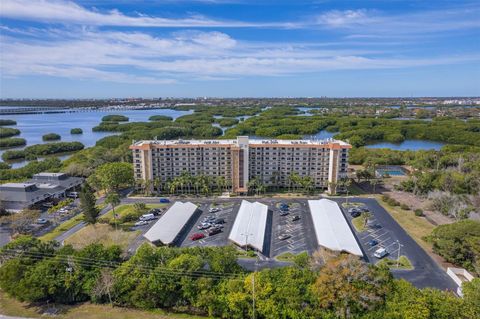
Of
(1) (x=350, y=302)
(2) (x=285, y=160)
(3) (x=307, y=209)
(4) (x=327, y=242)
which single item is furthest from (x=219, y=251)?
(2) (x=285, y=160)

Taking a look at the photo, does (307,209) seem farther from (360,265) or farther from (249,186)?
(360,265)

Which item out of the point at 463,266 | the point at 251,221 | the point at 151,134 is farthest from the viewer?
the point at 151,134

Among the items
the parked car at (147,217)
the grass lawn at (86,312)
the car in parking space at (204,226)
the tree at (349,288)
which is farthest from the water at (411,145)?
the grass lawn at (86,312)

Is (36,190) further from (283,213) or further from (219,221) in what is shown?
(283,213)

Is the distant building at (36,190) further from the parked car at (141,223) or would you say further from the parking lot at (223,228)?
the parking lot at (223,228)

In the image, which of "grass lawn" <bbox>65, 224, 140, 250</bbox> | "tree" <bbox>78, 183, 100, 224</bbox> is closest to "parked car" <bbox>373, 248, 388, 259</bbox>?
"grass lawn" <bbox>65, 224, 140, 250</bbox>

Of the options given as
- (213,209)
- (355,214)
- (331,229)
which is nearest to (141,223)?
(213,209)

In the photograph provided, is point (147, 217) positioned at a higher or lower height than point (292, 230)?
higher
